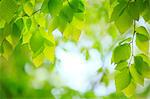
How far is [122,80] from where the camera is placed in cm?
121

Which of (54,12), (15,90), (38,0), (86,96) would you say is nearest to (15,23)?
(54,12)

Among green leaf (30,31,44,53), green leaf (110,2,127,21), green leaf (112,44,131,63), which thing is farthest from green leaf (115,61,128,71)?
green leaf (30,31,44,53)

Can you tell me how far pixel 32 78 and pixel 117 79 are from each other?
3091 millimetres

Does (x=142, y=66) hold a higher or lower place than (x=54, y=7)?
lower

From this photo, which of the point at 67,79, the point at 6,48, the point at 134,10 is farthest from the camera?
the point at 67,79

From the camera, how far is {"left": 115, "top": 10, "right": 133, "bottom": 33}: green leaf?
1.20 meters

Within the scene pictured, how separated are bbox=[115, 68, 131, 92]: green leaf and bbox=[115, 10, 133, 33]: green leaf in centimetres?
11

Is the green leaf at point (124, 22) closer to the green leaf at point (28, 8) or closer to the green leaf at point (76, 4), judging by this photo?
the green leaf at point (76, 4)

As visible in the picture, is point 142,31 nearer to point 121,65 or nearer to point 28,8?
point 121,65

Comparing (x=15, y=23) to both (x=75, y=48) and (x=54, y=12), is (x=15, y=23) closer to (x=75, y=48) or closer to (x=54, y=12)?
(x=54, y=12)

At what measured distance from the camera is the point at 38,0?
1479 mm

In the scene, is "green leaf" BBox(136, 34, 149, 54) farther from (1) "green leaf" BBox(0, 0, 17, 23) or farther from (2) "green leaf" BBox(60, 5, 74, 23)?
(1) "green leaf" BBox(0, 0, 17, 23)

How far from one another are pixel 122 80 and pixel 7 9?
1.14 feet

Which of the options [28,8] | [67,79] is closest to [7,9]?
[28,8]
